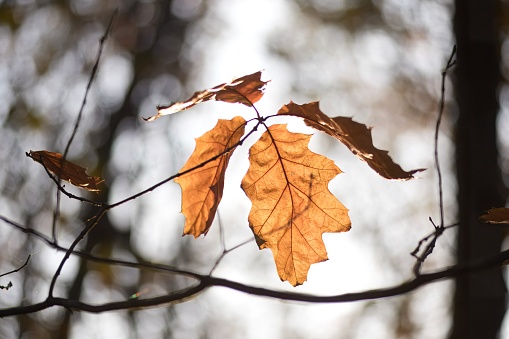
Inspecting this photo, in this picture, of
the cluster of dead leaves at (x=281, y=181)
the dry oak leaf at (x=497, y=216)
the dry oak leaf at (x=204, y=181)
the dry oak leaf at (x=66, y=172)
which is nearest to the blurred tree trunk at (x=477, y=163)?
the dry oak leaf at (x=497, y=216)

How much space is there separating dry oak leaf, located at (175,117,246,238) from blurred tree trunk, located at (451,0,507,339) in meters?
1.17

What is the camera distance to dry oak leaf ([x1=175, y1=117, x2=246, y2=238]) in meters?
1.02

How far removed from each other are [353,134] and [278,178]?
0.17 m

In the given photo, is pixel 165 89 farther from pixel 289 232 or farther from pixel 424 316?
pixel 289 232

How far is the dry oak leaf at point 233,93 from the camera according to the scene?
95 centimetres

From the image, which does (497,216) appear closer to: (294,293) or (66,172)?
(294,293)

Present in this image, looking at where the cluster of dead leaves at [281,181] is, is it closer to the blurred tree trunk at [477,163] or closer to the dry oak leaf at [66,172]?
the dry oak leaf at [66,172]

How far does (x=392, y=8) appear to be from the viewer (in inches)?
167

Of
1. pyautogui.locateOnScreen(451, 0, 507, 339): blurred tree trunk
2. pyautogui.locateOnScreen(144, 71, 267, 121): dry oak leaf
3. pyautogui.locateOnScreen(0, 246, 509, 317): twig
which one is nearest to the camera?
pyautogui.locateOnScreen(0, 246, 509, 317): twig

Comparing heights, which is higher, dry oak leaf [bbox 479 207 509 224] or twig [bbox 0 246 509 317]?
twig [bbox 0 246 509 317]

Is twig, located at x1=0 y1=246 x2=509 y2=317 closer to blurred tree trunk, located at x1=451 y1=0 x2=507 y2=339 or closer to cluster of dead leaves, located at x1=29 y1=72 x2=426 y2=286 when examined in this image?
cluster of dead leaves, located at x1=29 y1=72 x2=426 y2=286

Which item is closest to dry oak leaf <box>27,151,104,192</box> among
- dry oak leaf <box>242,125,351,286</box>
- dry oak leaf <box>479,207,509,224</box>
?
dry oak leaf <box>242,125,351,286</box>

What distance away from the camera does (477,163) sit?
2.35m

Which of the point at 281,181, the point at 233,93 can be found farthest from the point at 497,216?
the point at 233,93
